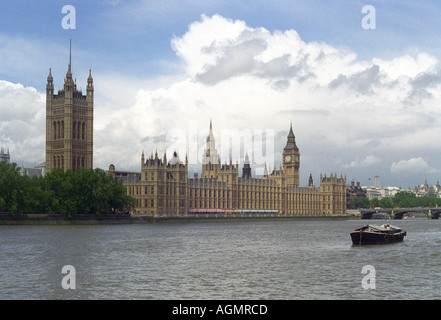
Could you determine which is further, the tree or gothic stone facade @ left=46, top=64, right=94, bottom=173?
gothic stone facade @ left=46, top=64, right=94, bottom=173

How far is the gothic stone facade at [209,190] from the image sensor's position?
126 meters

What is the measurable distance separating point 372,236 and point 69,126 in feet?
323

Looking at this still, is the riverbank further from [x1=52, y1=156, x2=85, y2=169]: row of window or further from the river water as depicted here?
[x1=52, y1=156, x2=85, y2=169]: row of window

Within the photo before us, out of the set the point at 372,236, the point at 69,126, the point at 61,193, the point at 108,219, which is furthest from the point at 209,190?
the point at 372,236

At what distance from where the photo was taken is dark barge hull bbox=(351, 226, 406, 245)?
185 feet

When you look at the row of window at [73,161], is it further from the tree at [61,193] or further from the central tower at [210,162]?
the tree at [61,193]

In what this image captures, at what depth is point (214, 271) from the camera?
36750 millimetres

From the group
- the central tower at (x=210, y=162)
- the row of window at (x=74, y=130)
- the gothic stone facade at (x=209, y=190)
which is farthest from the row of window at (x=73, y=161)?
the central tower at (x=210, y=162)

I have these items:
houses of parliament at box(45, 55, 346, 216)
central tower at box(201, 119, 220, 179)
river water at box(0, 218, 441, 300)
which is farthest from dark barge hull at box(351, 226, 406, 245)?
central tower at box(201, 119, 220, 179)

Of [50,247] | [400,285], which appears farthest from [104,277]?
[50,247]

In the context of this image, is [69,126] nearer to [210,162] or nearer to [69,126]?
[69,126]
